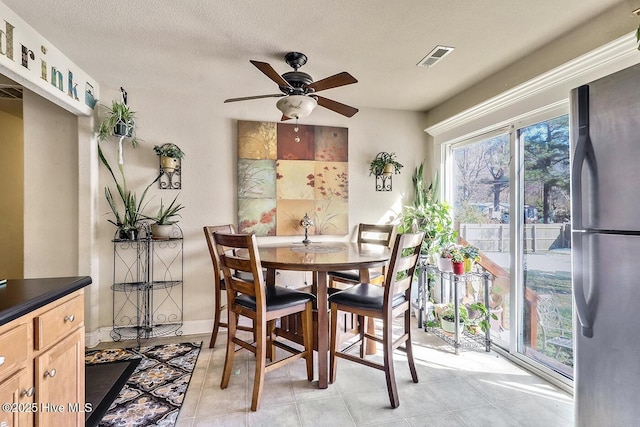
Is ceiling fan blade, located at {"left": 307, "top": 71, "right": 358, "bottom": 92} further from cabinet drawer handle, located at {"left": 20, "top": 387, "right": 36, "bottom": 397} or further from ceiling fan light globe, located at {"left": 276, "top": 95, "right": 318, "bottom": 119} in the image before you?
cabinet drawer handle, located at {"left": 20, "top": 387, "right": 36, "bottom": 397}

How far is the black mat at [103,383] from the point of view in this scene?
1852mm

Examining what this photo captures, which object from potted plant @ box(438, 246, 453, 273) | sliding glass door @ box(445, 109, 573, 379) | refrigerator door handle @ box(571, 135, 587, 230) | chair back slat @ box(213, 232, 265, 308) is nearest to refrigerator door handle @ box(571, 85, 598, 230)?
refrigerator door handle @ box(571, 135, 587, 230)

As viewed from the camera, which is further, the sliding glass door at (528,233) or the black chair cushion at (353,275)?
the black chair cushion at (353,275)

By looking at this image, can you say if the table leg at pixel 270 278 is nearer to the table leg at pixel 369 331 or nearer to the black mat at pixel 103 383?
the table leg at pixel 369 331

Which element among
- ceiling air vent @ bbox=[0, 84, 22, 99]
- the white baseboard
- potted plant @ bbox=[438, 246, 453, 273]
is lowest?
the white baseboard

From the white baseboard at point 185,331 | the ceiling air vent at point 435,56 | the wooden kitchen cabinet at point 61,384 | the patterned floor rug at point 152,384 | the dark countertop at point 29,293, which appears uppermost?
the ceiling air vent at point 435,56

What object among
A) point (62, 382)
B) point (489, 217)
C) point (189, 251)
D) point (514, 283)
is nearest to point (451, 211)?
point (489, 217)

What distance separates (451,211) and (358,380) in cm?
216

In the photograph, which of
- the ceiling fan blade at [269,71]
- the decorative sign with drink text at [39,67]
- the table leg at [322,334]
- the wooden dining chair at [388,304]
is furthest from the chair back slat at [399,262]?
the decorative sign with drink text at [39,67]

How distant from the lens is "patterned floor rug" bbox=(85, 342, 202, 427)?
1.82 meters

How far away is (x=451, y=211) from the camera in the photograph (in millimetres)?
3451

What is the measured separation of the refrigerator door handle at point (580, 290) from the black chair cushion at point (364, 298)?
38.5 inches

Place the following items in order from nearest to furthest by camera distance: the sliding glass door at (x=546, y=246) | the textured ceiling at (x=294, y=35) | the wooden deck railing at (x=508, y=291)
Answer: the textured ceiling at (x=294, y=35)
the sliding glass door at (x=546, y=246)
the wooden deck railing at (x=508, y=291)

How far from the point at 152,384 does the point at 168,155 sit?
199cm
